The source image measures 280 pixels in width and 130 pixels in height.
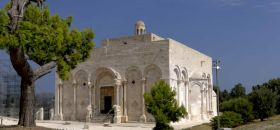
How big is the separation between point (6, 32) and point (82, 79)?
20.9m

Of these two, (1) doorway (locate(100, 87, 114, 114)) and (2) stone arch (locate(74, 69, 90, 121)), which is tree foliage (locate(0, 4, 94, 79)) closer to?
(1) doorway (locate(100, 87, 114, 114))

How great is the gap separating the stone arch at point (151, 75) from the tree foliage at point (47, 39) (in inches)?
540

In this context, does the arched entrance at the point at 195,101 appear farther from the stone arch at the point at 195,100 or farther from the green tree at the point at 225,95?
the green tree at the point at 225,95

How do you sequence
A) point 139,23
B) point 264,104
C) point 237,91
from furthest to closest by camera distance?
point 237,91
point 139,23
point 264,104

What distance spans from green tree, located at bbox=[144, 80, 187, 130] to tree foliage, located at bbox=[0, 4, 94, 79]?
7.37 m

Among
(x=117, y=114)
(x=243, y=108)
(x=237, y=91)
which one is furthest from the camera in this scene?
(x=237, y=91)

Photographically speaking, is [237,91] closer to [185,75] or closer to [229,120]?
[185,75]

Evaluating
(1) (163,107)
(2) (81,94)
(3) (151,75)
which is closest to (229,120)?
(1) (163,107)

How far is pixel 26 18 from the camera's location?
17.4 metres

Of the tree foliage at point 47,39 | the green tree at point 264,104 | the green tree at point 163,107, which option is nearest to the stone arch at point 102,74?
the green tree at point 163,107

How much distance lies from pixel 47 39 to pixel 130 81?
17504 millimetres

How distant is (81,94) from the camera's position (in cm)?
3609

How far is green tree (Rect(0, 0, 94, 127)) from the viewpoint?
1574cm

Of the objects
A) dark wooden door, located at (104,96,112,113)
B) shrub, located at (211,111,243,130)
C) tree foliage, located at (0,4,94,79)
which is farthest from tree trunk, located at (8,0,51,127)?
dark wooden door, located at (104,96,112,113)
